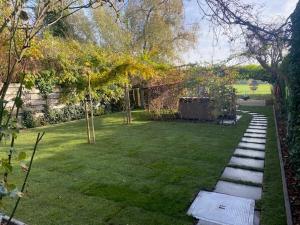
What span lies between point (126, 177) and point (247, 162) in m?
2.66

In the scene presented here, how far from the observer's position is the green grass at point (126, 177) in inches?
134

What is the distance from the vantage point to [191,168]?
5164 mm

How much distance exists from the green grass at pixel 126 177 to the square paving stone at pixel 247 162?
0.51ft

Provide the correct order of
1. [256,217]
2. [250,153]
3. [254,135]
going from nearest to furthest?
1. [256,217]
2. [250,153]
3. [254,135]

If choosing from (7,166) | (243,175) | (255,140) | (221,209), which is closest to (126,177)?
(221,209)

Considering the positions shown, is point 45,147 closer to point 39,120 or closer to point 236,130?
point 39,120

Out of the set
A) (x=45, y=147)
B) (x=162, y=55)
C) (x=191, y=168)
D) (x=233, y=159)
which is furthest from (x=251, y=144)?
(x=162, y=55)

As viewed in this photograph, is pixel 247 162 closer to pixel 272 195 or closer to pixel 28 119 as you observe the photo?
pixel 272 195

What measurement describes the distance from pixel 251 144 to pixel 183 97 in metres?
5.12

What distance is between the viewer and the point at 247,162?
221 inches

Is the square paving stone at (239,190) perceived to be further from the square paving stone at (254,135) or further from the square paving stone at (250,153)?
the square paving stone at (254,135)

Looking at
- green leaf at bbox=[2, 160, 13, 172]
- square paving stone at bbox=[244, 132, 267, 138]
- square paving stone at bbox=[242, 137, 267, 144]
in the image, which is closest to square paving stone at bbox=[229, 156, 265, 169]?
square paving stone at bbox=[242, 137, 267, 144]

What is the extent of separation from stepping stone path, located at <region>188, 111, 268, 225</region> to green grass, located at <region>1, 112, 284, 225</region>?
0.49 feet

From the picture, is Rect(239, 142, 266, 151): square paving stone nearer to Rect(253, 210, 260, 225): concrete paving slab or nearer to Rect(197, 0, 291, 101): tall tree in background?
Rect(253, 210, 260, 225): concrete paving slab
